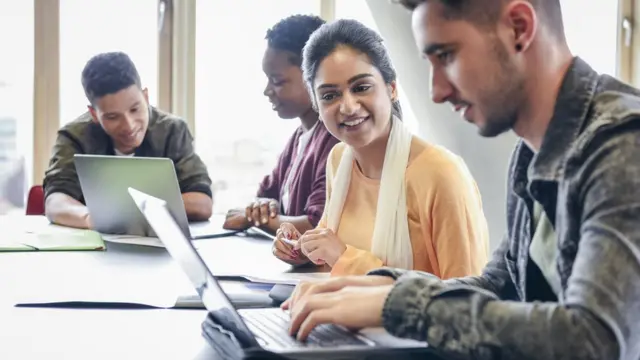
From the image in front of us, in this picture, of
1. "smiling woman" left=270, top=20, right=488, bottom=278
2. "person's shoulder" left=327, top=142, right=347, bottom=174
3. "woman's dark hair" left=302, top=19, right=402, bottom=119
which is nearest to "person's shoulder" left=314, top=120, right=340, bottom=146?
"person's shoulder" left=327, top=142, right=347, bottom=174

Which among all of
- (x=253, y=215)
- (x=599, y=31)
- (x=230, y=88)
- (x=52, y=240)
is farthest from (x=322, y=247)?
(x=599, y=31)

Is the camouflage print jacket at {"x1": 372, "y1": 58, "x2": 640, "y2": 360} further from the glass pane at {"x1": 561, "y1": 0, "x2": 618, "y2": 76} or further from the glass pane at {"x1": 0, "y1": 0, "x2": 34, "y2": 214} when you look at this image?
the glass pane at {"x1": 0, "y1": 0, "x2": 34, "y2": 214}

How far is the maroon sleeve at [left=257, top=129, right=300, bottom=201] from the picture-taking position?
8.91ft

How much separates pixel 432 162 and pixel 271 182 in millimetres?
1157

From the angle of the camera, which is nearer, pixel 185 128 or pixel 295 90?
pixel 295 90

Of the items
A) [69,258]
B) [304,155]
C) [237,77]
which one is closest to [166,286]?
[69,258]

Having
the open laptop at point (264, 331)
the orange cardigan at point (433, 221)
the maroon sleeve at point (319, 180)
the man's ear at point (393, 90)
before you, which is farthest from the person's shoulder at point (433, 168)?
the open laptop at point (264, 331)

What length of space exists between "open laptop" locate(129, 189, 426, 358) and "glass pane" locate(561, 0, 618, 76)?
307 cm

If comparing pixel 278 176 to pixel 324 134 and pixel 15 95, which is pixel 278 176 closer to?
pixel 324 134

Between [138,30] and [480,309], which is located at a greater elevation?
[138,30]

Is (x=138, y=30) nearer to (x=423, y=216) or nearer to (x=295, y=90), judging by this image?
(x=295, y=90)

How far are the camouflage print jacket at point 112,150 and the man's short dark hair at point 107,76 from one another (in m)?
0.16

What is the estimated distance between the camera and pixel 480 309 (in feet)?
2.50

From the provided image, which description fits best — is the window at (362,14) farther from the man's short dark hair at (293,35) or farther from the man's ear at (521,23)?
the man's ear at (521,23)
